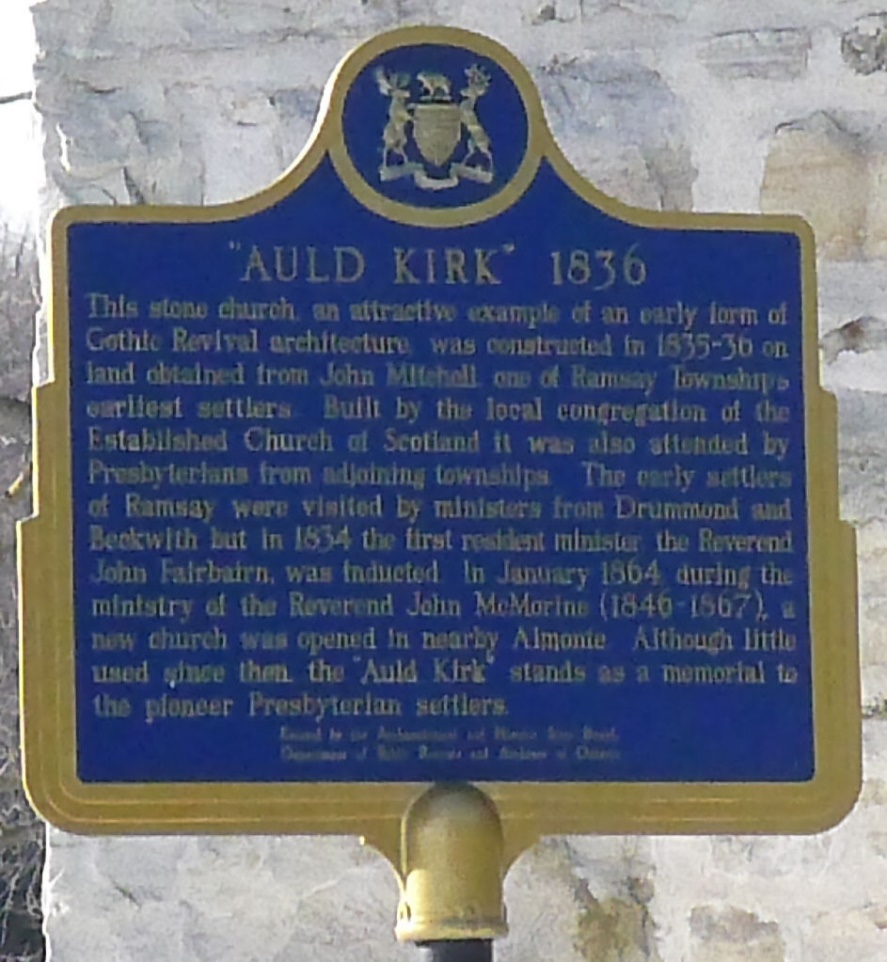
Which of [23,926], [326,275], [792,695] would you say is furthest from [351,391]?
[23,926]

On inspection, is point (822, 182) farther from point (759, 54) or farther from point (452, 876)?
point (452, 876)

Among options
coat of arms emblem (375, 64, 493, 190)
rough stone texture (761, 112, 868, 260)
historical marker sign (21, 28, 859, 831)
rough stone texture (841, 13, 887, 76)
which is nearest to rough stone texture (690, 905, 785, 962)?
historical marker sign (21, 28, 859, 831)

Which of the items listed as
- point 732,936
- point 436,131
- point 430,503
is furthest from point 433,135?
point 732,936

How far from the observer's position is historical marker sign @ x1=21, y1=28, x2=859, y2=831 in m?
2.43

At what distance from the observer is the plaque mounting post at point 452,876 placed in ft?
7.82

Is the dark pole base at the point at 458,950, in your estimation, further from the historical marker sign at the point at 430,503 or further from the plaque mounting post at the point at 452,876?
the historical marker sign at the point at 430,503

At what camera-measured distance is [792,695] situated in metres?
2.49

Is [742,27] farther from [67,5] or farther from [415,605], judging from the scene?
[415,605]

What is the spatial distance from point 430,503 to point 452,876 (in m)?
0.37

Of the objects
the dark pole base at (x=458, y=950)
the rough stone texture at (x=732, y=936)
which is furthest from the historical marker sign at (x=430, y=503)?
the rough stone texture at (x=732, y=936)

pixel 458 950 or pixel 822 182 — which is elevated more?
pixel 822 182

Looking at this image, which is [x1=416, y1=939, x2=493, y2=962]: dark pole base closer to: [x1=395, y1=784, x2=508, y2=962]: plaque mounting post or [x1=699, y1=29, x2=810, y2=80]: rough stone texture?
[x1=395, y1=784, x2=508, y2=962]: plaque mounting post

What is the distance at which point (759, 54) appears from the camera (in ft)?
10.4

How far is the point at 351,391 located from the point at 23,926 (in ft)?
16.7
